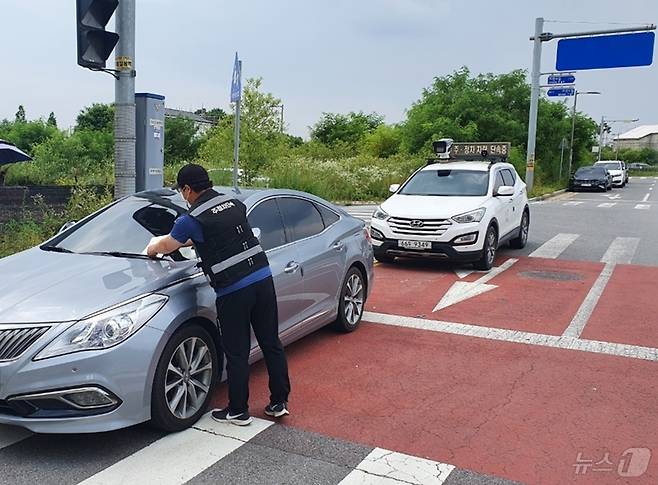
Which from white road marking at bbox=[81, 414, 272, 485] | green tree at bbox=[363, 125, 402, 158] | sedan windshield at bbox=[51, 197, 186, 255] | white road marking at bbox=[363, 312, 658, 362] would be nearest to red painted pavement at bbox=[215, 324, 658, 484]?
white road marking at bbox=[363, 312, 658, 362]

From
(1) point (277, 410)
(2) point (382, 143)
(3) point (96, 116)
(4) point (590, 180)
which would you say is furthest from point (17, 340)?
(3) point (96, 116)

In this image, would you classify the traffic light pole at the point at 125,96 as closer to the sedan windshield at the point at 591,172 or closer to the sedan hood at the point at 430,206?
the sedan hood at the point at 430,206

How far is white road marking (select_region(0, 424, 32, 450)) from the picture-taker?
395 centimetres

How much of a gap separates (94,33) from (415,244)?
550 cm

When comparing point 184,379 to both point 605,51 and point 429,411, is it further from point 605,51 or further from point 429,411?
point 605,51

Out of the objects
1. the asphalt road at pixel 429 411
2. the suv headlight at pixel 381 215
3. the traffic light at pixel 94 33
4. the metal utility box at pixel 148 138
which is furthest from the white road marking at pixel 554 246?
the traffic light at pixel 94 33

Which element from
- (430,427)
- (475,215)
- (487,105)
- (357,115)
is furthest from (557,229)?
(357,115)

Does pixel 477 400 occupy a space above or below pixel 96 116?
below

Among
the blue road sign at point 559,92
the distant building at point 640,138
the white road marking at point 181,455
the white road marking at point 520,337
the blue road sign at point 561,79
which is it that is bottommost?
the white road marking at point 181,455

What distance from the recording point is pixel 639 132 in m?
162

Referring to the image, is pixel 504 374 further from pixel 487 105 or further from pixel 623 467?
pixel 487 105

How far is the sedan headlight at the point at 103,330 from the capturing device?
11.9ft

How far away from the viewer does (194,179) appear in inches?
162

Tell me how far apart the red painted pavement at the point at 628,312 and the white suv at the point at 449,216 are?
1.99 m
